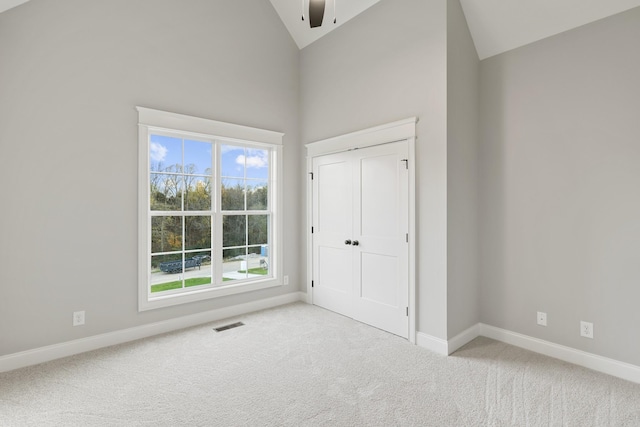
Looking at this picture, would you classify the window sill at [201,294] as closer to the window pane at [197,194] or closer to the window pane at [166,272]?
the window pane at [166,272]

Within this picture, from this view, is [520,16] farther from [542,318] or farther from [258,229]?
[258,229]

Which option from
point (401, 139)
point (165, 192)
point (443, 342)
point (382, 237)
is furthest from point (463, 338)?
point (165, 192)

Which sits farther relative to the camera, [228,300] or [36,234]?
[228,300]

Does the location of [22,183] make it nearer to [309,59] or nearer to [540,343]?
[309,59]

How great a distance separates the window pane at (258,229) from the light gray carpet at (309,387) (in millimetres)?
1414

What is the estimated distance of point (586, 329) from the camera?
2736mm

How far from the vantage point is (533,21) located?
2.87 m

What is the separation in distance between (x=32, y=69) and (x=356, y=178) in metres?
3.14

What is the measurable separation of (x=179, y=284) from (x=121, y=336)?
0.75 metres

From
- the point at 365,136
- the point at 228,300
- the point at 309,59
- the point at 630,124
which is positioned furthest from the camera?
the point at 309,59

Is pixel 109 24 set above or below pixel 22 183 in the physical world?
above

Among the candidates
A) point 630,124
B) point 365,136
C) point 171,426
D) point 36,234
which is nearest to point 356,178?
point 365,136

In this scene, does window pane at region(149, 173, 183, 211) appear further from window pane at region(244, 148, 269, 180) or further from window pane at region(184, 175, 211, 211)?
window pane at region(244, 148, 269, 180)

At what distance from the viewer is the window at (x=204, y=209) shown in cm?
343
